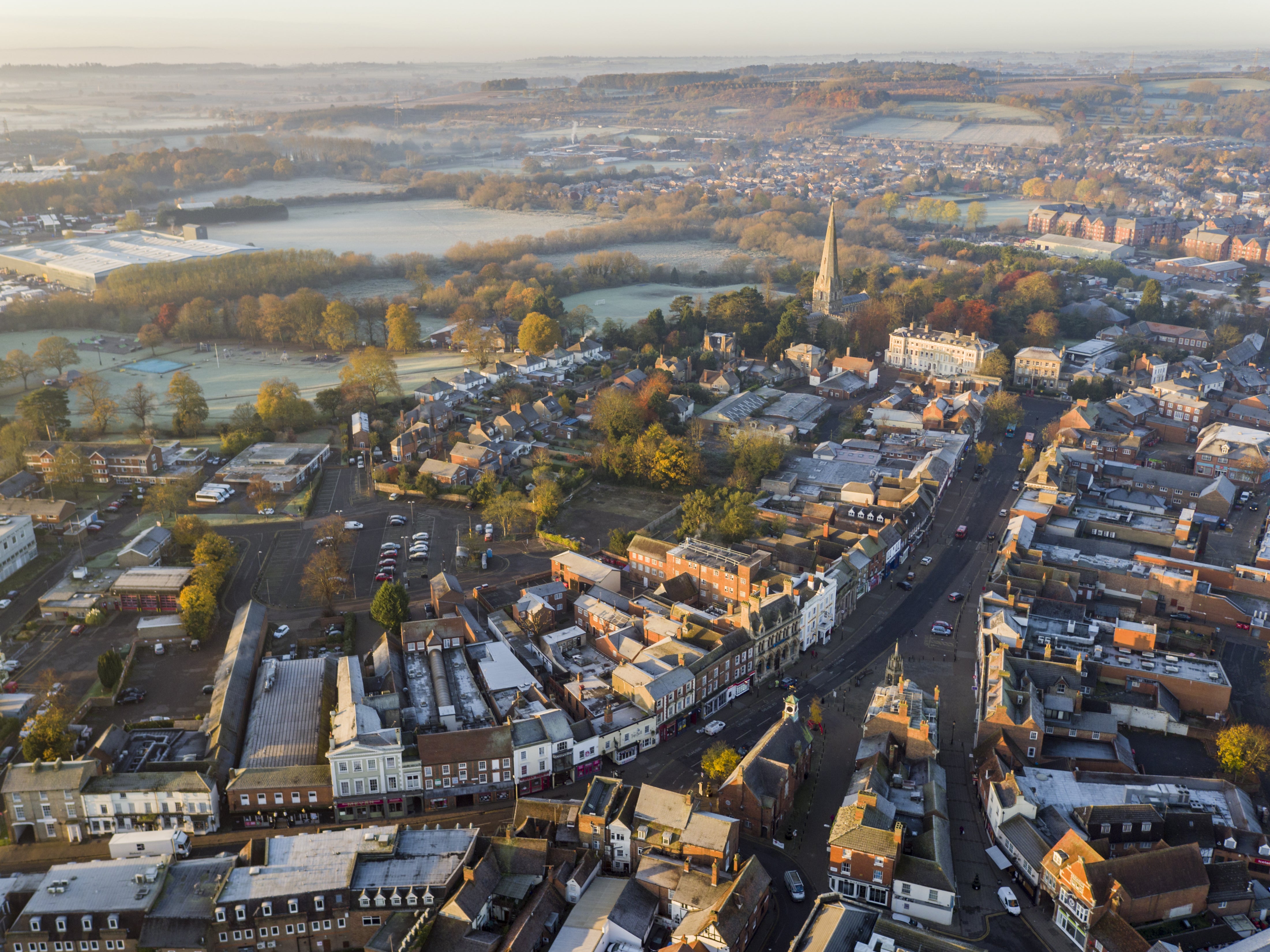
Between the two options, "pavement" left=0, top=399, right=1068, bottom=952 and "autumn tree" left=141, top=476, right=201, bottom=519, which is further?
"autumn tree" left=141, top=476, right=201, bottom=519

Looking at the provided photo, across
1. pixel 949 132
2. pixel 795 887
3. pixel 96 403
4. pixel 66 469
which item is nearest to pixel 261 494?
pixel 66 469

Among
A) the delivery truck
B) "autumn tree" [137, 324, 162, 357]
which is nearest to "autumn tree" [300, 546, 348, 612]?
the delivery truck

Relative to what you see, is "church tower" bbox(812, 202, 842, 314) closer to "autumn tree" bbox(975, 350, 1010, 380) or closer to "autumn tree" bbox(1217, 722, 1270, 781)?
"autumn tree" bbox(975, 350, 1010, 380)

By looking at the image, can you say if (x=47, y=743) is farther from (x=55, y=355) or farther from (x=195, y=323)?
(x=195, y=323)

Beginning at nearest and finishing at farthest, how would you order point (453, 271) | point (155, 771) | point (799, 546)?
point (155, 771)
point (799, 546)
point (453, 271)

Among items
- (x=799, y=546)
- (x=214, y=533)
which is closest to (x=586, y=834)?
(x=799, y=546)

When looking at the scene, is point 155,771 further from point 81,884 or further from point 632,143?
point 632,143
